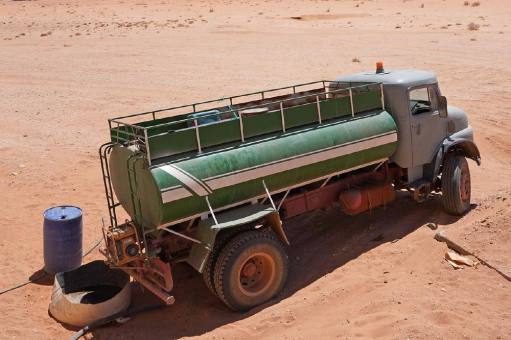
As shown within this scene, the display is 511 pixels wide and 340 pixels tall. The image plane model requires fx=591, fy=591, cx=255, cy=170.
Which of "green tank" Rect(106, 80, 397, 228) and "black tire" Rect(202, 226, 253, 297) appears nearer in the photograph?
"green tank" Rect(106, 80, 397, 228)

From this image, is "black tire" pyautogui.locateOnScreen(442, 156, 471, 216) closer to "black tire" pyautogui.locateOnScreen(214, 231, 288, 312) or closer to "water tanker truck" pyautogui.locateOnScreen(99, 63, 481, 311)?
"water tanker truck" pyautogui.locateOnScreen(99, 63, 481, 311)

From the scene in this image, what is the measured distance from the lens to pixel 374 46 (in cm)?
2911

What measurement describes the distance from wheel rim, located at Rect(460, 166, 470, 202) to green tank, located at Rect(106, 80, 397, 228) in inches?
65.7

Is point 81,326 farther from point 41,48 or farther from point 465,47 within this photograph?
point 41,48

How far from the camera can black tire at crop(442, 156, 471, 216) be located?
9.74m

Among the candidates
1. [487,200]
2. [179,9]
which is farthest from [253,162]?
[179,9]

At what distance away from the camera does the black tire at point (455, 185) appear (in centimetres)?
974

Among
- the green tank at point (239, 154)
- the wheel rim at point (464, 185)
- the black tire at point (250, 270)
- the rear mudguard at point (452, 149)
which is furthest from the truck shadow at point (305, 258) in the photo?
the green tank at point (239, 154)

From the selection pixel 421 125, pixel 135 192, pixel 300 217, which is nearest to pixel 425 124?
pixel 421 125

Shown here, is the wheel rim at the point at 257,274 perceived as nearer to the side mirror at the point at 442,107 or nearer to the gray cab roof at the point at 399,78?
the gray cab roof at the point at 399,78

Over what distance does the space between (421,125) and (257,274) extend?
3757mm

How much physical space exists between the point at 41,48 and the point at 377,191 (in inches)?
1146

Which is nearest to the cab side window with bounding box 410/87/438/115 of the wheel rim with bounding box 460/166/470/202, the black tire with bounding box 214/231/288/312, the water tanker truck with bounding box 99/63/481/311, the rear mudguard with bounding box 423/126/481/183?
the water tanker truck with bounding box 99/63/481/311

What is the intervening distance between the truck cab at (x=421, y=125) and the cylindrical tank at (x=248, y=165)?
38 cm
